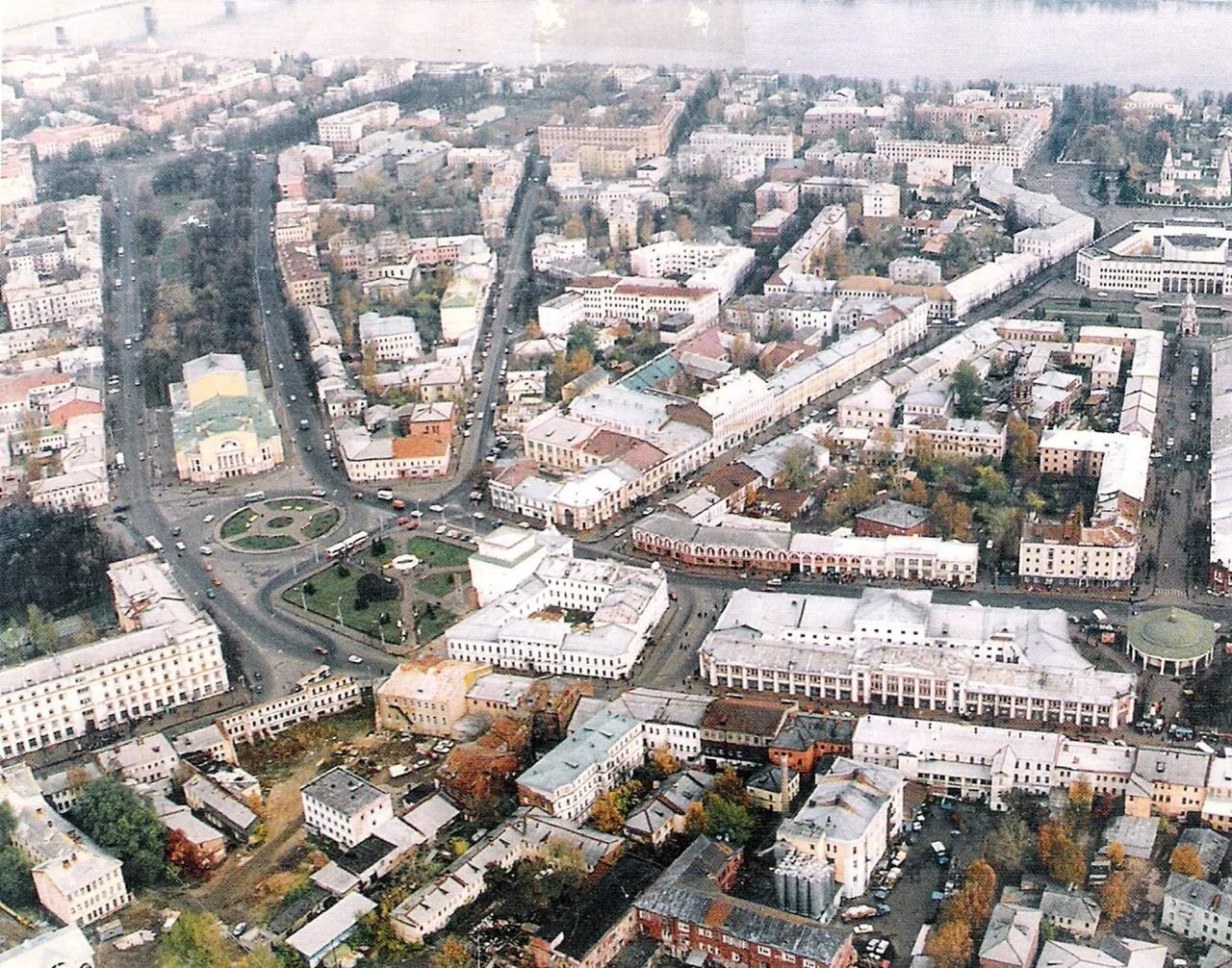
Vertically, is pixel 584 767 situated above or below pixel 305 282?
below

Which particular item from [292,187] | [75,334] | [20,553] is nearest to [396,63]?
[292,187]

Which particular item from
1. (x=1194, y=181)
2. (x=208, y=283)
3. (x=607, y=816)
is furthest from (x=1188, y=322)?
(x=208, y=283)

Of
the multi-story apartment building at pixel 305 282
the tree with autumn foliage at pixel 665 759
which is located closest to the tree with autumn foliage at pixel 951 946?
the tree with autumn foliage at pixel 665 759

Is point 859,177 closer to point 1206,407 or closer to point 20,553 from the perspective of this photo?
point 1206,407

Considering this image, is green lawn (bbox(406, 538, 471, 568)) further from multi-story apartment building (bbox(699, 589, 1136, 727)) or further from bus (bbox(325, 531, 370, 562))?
multi-story apartment building (bbox(699, 589, 1136, 727))

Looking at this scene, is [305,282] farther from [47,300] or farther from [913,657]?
[913,657]

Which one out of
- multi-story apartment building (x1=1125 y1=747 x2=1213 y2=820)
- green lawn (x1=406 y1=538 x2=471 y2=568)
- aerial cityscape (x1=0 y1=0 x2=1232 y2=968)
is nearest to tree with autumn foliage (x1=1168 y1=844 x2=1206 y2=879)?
aerial cityscape (x1=0 y1=0 x2=1232 y2=968)
